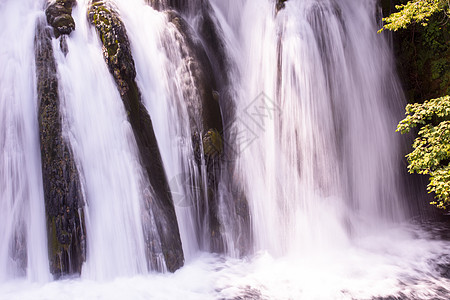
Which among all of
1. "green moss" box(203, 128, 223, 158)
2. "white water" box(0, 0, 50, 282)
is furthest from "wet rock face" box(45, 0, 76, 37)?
"green moss" box(203, 128, 223, 158)

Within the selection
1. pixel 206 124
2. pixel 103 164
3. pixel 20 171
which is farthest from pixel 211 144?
pixel 20 171

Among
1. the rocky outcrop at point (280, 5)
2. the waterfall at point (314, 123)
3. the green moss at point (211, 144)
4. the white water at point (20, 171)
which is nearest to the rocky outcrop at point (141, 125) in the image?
the green moss at point (211, 144)

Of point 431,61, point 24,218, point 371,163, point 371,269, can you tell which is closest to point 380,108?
point 371,163

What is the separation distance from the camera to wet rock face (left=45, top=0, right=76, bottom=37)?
605 centimetres

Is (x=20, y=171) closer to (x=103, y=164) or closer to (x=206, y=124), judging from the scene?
(x=103, y=164)

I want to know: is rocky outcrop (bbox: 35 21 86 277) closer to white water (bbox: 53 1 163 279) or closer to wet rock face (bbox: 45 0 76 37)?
white water (bbox: 53 1 163 279)

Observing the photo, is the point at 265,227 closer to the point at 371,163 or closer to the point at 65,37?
the point at 371,163

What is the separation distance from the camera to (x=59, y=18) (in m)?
6.06

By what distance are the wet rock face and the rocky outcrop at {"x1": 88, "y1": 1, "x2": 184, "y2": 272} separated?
39 cm

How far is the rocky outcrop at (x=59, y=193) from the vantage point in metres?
5.09

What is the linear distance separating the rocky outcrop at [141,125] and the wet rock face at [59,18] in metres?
0.39

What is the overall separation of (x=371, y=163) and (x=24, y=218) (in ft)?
23.3

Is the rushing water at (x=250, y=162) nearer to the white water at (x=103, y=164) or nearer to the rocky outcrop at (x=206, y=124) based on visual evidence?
the white water at (x=103, y=164)

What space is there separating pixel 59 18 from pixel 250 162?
433 cm
